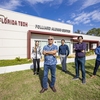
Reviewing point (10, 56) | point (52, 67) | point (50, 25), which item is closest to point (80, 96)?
point (52, 67)

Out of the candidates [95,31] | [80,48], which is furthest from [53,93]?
[95,31]

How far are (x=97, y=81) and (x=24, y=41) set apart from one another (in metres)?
8.76

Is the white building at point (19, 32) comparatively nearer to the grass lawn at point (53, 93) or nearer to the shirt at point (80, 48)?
the grass lawn at point (53, 93)

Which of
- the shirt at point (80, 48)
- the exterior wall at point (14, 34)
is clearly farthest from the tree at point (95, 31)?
the shirt at point (80, 48)

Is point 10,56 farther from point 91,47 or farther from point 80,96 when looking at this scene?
point 91,47

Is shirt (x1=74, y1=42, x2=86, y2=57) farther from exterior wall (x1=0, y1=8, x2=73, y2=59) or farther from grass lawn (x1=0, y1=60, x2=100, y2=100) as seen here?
exterior wall (x1=0, y1=8, x2=73, y2=59)

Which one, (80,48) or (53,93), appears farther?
(80,48)

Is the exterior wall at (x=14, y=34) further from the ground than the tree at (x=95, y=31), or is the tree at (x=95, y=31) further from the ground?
the tree at (x=95, y=31)

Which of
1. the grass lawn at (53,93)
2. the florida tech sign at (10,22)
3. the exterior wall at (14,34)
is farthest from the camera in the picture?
the exterior wall at (14,34)

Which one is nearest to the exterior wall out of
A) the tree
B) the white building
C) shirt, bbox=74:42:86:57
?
the white building

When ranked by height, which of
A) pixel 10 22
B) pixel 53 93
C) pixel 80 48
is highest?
pixel 10 22

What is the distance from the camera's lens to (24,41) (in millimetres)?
11500

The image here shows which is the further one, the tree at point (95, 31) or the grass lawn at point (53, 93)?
the tree at point (95, 31)

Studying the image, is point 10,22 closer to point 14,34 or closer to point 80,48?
point 14,34
